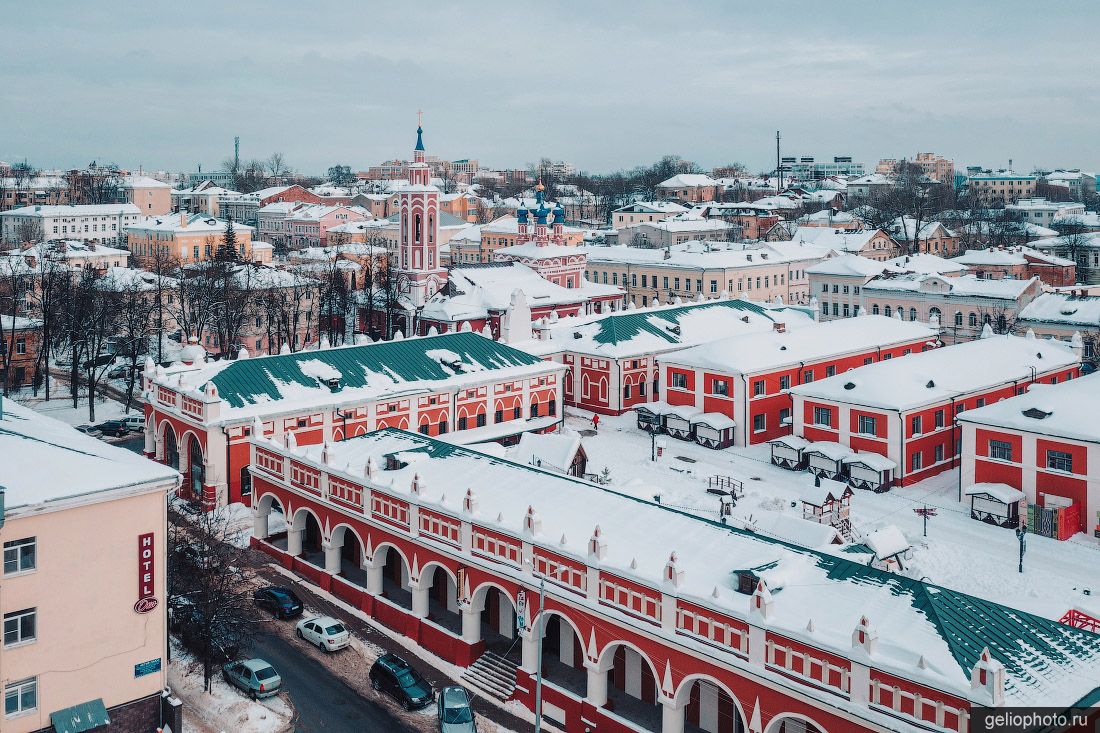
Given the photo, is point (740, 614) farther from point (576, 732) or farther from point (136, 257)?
point (136, 257)

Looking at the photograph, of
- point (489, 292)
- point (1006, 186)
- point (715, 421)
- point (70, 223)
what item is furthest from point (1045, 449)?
point (1006, 186)

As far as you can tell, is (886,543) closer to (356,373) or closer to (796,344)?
(356,373)

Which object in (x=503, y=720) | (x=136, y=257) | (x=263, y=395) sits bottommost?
(x=503, y=720)

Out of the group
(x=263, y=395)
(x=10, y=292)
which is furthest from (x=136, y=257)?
(x=263, y=395)

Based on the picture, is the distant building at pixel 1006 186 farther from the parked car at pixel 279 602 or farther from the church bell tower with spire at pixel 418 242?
the parked car at pixel 279 602

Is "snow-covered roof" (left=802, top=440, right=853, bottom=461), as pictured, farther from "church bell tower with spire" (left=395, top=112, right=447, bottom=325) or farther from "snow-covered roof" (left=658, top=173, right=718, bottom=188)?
"snow-covered roof" (left=658, top=173, right=718, bottom=188)

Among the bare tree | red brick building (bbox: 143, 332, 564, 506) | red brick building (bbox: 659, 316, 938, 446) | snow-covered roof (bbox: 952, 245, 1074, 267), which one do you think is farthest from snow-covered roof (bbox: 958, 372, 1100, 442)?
snow-covered roof (bbox: 952, 245, 1074, 267)

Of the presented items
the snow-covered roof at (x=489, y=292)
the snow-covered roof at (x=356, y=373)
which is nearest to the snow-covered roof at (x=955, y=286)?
the snow-covered roof at (x=489, y=292)
